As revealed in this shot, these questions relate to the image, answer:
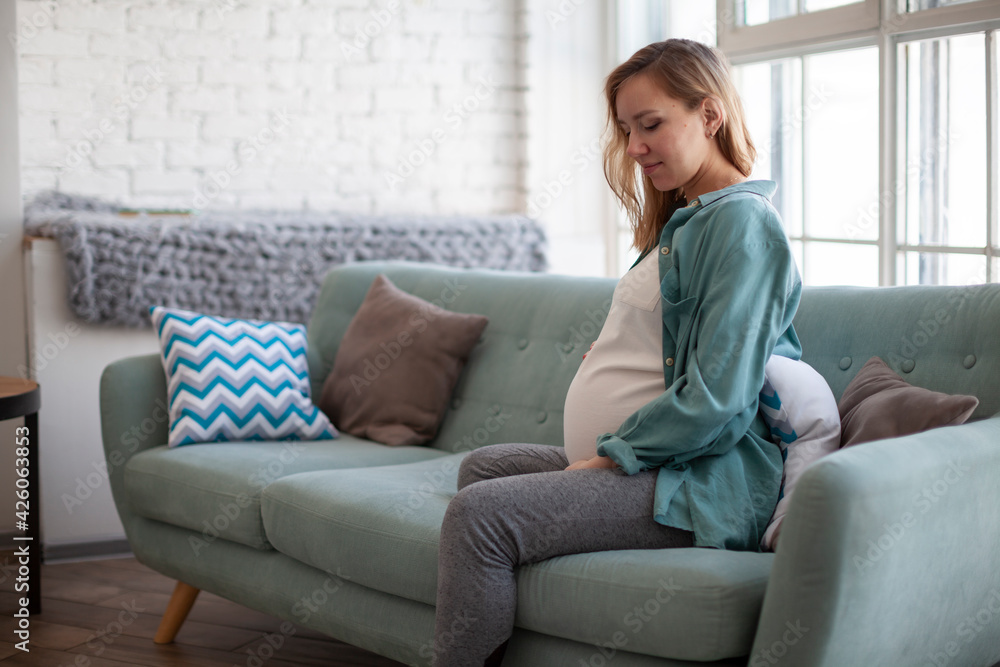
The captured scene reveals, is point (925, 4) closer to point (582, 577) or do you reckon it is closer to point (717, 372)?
point (717, 372)

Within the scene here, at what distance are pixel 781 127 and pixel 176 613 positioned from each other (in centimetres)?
210

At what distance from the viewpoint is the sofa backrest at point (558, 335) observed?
176cm

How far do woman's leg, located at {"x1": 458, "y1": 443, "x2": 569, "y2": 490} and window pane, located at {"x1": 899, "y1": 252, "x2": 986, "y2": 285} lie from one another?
111cm

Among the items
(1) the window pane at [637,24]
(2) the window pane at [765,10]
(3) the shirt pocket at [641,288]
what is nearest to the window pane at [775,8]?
(2) the window pane at [765,10]

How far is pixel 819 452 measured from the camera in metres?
1.61

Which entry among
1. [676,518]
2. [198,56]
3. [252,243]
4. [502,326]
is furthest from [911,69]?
[198,56]

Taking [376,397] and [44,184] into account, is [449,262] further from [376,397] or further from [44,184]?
[44,184]

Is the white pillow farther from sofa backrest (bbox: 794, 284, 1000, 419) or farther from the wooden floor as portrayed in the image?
the wooden floor

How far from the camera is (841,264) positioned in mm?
2709

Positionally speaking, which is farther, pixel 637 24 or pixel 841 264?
pixel 637 24

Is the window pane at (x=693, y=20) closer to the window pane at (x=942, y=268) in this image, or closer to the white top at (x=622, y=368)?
the window pane at (x=942, y=268)

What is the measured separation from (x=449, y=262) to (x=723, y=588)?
2.14 metres

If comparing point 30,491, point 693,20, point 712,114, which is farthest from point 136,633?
point 693,20

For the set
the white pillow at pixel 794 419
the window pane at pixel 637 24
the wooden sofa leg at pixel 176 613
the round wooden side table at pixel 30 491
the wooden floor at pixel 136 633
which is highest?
the window pane at pixel 637 24
